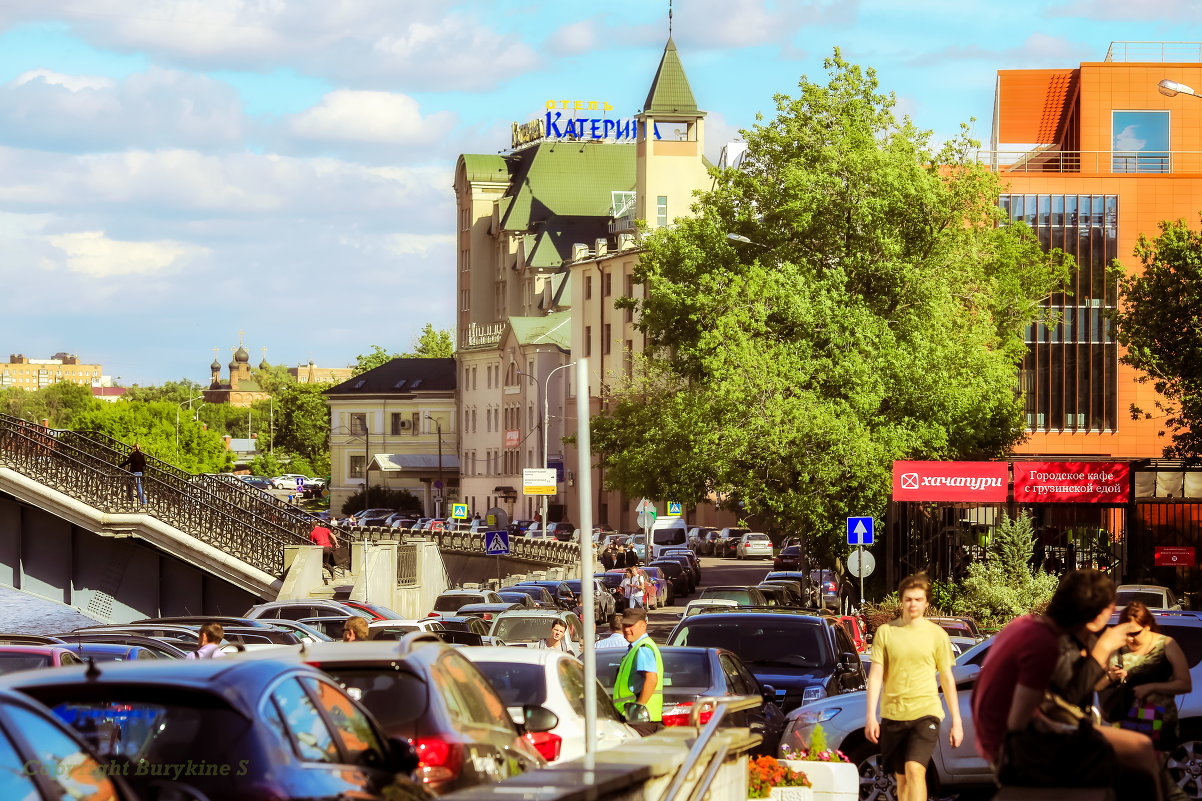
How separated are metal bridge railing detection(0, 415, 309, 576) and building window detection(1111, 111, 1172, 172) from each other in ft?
145

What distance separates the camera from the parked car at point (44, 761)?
5.64 m

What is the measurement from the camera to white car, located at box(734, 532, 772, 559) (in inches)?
3275

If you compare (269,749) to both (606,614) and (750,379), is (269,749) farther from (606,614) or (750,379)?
(606,614)

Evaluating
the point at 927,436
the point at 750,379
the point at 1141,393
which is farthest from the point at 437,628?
the point at 1141,393

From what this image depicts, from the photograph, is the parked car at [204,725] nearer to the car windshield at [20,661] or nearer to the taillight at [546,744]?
the taillight at [546,744]

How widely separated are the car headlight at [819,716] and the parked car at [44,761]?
27.2ft

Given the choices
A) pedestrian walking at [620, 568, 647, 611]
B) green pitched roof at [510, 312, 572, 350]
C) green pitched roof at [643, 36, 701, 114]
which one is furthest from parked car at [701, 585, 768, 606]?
green pitched roof at [510, 312, 572, 350]

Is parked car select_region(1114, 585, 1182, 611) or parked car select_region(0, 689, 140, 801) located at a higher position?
parked car select_region(0, 689, 140, 801)

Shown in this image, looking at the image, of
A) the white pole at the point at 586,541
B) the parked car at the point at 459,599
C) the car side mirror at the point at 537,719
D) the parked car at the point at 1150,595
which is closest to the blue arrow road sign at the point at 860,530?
the parked car at the point at 459,599

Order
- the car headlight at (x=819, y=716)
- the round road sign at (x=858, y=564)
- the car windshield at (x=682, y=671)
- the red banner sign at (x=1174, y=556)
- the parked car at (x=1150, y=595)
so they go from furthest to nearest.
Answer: the round road sign at (x=858, y=564) < the red banner sign at (x=1174, y=556) < the parked car at (x=1150, y=595) < the car windshield at (x=682, y=671) < the car headlight at (x=819, y=716)

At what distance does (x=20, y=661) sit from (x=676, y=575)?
1946 inches

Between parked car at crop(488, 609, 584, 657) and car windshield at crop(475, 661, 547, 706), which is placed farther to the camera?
parked car at crop(488, 609, 584, 657)

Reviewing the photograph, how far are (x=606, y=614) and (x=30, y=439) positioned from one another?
16.3 meters

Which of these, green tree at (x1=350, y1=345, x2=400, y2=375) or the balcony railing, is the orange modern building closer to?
the balcony railing
